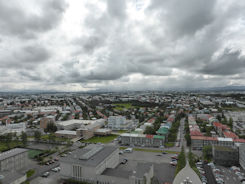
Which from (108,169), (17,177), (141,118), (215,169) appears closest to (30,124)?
(141,118)

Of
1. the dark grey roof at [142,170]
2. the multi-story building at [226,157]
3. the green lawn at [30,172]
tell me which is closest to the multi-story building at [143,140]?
the multi-story building at [226,157]

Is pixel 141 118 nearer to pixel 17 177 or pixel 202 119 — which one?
pixel 202 119

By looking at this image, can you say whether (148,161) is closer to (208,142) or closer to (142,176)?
(142,176)

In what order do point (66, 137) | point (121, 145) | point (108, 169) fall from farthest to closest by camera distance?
point (66, 137)
point (121, 145)
point (108, 169)

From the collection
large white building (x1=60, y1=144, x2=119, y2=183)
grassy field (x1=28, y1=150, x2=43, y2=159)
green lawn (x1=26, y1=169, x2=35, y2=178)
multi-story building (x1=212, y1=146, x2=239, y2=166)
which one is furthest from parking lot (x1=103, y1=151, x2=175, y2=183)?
grassy field (x1=28, y1=150, x2=43, y2=159)

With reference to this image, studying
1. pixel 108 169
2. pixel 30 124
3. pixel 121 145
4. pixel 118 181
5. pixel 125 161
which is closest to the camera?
pixel 118 181

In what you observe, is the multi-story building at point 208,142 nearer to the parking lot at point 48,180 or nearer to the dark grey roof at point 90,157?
the dark grey roof at point 90,157

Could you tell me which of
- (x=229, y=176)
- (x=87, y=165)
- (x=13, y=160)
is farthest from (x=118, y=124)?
(x=229, y=176)

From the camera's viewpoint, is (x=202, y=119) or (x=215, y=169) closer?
(x=215, y=169)
